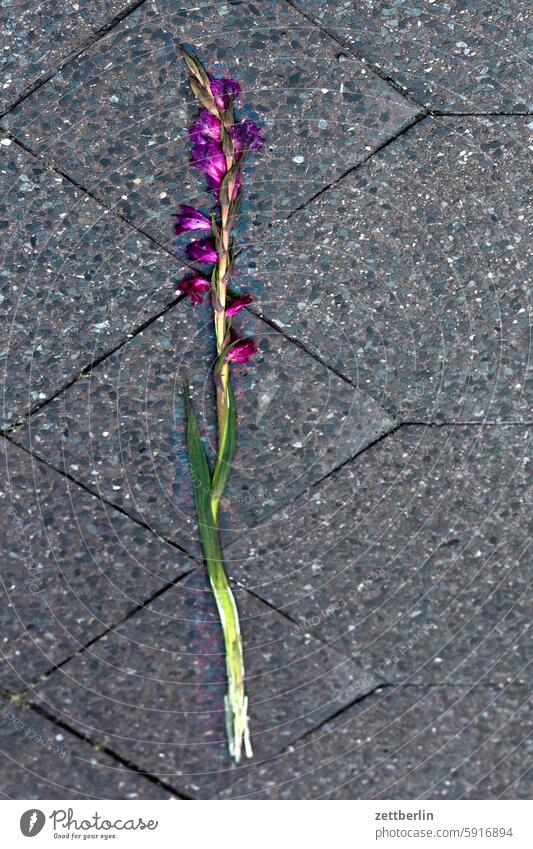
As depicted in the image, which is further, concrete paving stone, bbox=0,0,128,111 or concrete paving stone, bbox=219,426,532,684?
concrete paving stone, bbox=0,0,128,111

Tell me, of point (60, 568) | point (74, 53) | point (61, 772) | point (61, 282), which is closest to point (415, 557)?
point (60, 568)

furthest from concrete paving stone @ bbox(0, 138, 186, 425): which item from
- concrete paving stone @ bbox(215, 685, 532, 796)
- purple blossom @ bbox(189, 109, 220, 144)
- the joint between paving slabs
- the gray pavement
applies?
concrete paving stone @ bbox(215, 685, 532, 796)

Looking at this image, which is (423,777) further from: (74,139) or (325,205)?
(74,139)

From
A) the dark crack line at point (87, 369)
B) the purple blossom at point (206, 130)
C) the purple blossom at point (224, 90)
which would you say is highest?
the purple blossom at point (224, 90)

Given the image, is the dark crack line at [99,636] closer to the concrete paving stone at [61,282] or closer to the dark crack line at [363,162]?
the concrete paving stone at [61,282]

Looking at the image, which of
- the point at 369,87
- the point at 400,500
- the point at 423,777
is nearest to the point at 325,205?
the point at 369,87

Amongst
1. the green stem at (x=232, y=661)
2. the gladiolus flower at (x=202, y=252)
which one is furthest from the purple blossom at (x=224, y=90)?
the green stem at (x=232, y=661)

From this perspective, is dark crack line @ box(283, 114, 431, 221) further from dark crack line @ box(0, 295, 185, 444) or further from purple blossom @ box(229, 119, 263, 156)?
dark crack line @ box(0, 295, 185, 444)
